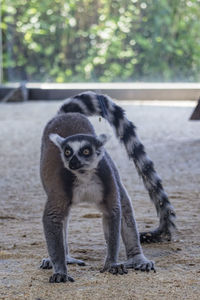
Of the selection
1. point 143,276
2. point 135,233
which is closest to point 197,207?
point 135,233

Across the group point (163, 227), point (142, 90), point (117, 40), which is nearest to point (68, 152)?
point (163, 227)

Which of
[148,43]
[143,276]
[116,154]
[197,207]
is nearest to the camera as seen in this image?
[143,276]

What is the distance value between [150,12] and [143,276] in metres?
10.9

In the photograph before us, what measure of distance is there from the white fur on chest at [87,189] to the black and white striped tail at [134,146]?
1.61 feet

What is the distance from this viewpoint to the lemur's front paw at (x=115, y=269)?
8.22 ft

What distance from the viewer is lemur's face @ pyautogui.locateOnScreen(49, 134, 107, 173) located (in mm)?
2422

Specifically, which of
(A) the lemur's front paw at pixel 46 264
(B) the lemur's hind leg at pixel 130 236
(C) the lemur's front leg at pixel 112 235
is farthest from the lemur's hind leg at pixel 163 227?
(A) the lemur's front paw at pixel 46 264

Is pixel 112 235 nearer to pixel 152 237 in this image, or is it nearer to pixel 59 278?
pixel 59 278

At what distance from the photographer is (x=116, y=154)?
6207 mm

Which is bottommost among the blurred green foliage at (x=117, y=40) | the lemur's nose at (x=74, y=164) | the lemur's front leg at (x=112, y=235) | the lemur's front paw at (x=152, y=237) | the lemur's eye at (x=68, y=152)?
the blurred green foliage at (x=117, y=40)

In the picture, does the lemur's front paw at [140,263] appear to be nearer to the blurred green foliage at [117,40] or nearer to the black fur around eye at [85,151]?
the black fur around eye at [85,151]

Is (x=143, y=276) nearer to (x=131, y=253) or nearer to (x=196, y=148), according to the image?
(x=131, y=253)

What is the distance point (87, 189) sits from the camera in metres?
2.49

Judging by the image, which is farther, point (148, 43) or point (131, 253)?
point (148, 43)
